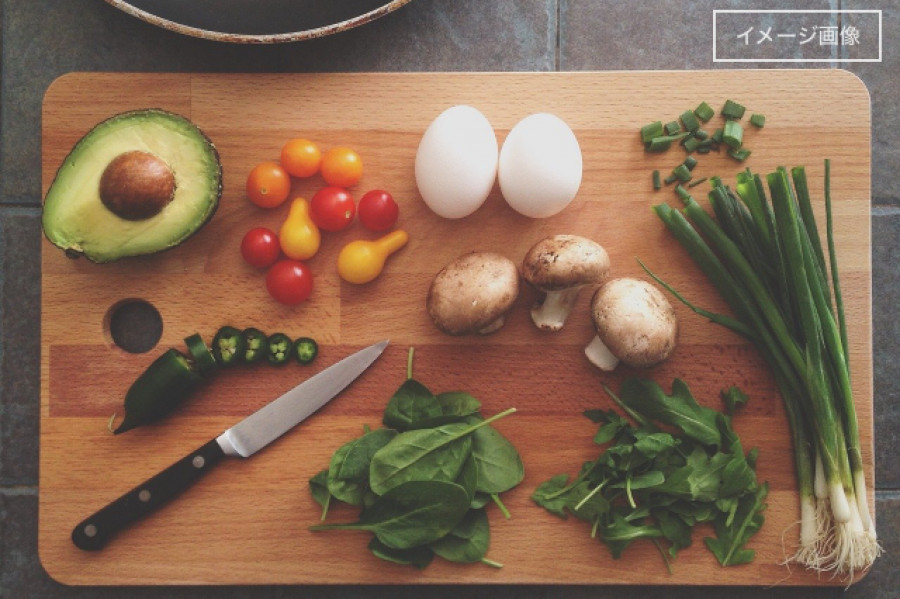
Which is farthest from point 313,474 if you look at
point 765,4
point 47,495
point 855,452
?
point 765,4

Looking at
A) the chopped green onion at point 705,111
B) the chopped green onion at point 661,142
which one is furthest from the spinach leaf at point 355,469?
the chopped green onion at point 705,111

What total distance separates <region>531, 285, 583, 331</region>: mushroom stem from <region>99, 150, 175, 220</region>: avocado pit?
620 mm

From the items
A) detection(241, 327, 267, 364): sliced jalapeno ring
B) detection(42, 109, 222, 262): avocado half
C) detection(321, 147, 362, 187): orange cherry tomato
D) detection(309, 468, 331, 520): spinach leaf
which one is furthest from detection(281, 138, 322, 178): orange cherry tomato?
detection(309, 468, 331, 520): spinach leaf

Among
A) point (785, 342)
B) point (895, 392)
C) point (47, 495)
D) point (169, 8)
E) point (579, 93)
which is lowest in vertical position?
point (47, 495)

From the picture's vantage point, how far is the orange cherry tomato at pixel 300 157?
1.23 metres

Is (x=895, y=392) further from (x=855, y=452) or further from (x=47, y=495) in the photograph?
(x=47, y=495)

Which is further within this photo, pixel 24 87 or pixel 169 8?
pixel 24 87

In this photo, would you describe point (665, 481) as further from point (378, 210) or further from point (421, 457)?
point (378, 210)

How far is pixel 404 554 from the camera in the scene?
1216mm

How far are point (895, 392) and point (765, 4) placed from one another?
0.76m

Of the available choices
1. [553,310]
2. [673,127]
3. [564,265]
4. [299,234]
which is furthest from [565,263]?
[299,234]

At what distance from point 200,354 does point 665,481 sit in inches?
31.4

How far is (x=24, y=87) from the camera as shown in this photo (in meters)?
1.36

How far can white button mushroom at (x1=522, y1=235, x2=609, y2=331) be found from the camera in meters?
1.16
